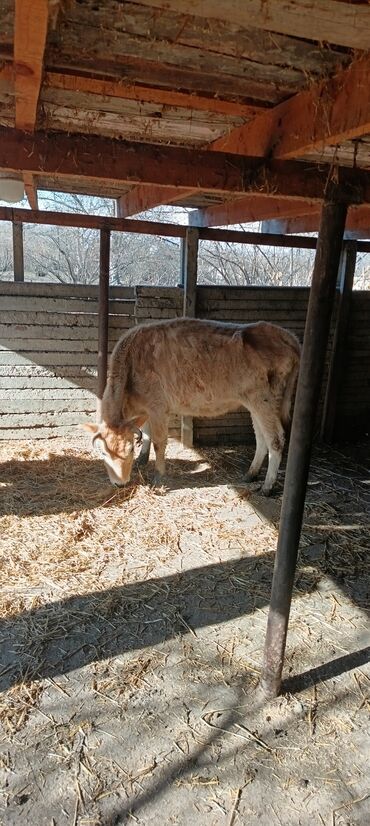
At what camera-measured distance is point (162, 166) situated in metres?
2.99

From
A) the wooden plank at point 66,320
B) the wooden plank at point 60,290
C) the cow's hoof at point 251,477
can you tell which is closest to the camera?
the cow's hoof at point 251,477

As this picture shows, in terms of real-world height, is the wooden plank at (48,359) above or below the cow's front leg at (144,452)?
above

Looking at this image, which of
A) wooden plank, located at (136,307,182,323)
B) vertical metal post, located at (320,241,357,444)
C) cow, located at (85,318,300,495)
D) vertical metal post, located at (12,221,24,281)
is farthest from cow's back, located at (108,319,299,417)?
vertical metal post, located at (12,221,24,281)

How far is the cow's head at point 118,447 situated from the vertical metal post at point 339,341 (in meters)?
3.90

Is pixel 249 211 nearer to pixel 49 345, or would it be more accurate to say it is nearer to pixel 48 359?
pixel 49 345

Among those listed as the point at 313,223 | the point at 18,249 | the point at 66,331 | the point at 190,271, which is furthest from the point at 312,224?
the point at 18,249

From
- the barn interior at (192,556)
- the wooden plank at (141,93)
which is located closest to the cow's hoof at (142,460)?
the barn interior at (192,556)

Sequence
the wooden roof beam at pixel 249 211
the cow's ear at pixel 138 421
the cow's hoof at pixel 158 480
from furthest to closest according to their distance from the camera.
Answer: the cow's hoof at pixel 158 480, the cow's ear at pixel 138 421, the wooden roof beam at pixel 249 211

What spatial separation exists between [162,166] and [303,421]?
66.8 inches

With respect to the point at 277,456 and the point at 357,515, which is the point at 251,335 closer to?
the point at 277,456

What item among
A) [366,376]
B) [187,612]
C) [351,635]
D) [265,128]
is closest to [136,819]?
[187,612]

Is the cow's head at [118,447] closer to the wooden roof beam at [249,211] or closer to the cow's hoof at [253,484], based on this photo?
the cow's hoof at [253,484]

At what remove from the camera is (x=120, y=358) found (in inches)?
256

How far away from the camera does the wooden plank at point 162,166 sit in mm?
2812
